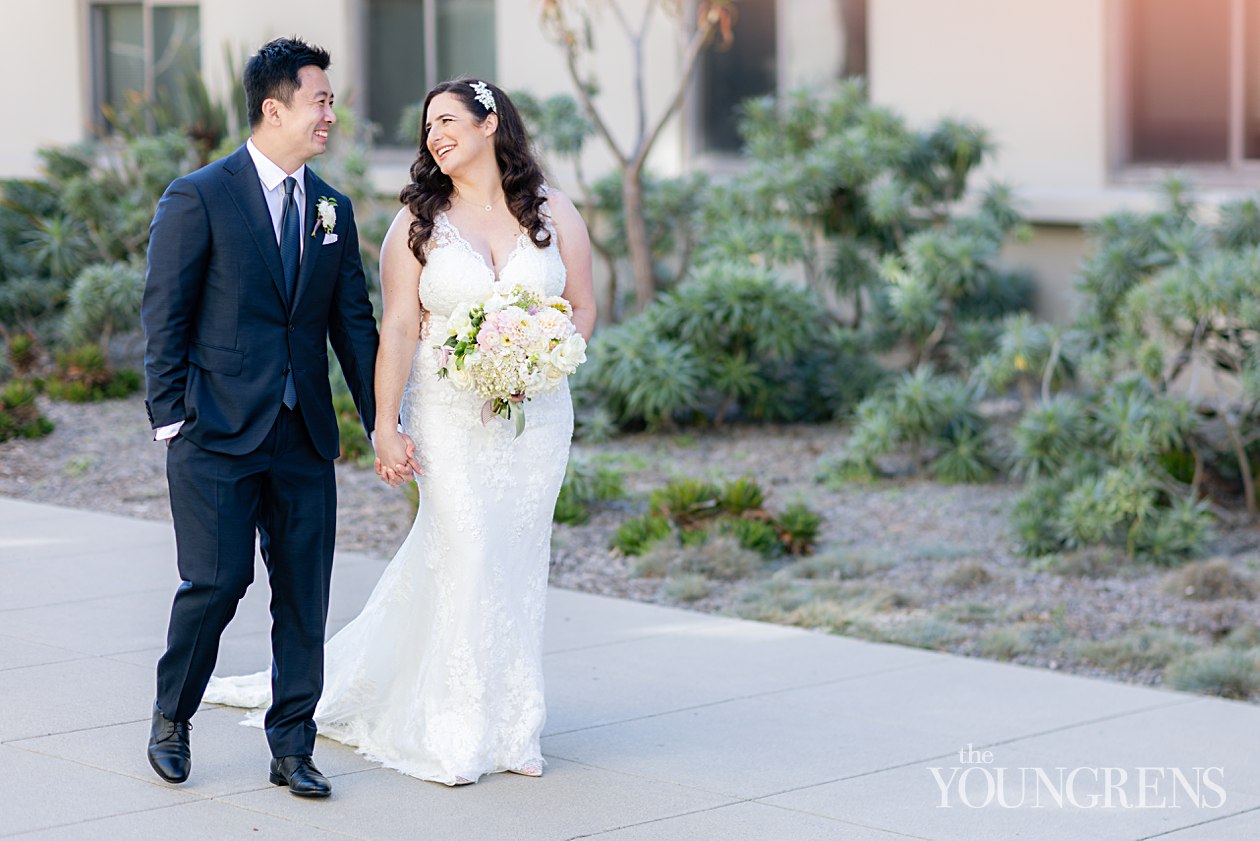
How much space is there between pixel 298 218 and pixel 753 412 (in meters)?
6.96

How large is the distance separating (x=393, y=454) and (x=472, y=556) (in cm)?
40

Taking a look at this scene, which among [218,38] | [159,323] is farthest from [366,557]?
[218,38]

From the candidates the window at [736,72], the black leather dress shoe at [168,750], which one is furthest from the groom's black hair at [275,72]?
the window at [736,72]

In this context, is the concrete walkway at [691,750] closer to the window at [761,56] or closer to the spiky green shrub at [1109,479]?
the spiky green shrub at [1109,479]

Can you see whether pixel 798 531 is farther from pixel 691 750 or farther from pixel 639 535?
pixel 691 750

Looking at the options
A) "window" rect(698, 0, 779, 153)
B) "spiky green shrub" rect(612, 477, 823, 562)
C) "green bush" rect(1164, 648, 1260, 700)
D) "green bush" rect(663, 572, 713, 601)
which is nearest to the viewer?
"green bush" rect(1164, 648, 1260, 700)

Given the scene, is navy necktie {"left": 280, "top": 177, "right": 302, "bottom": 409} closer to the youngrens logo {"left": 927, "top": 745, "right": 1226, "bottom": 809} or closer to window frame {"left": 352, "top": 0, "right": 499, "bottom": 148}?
the youngrens logo {"left": 927, "top": 745, "right": 1226, "bottom": 809}

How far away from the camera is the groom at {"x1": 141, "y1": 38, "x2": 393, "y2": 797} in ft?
15.5

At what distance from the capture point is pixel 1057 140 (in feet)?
39.0

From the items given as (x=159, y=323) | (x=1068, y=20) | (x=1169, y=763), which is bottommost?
(x=1169, y=763)

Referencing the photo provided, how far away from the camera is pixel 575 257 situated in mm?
5395

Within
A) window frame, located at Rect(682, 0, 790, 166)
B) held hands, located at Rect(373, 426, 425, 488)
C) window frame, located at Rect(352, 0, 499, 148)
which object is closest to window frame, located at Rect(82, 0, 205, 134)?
window frame, located at Rect(352, 0, 499, 148)

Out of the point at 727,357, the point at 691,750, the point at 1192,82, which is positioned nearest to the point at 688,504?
the point at 727,357

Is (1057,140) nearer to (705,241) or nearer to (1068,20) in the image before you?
(1068,20)
